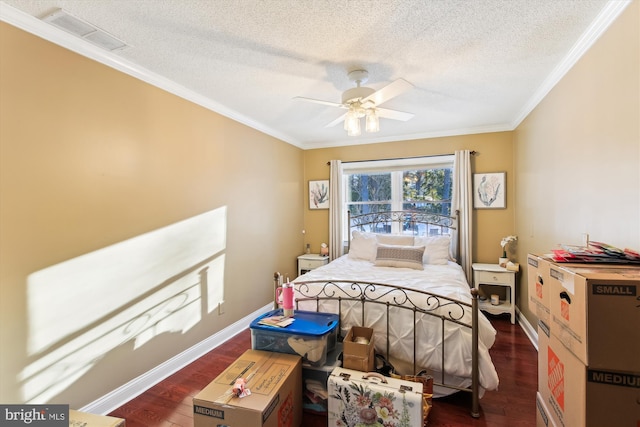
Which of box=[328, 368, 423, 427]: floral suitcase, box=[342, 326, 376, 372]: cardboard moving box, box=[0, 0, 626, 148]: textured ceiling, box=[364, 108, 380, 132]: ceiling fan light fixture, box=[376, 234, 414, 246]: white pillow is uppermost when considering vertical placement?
box=[0, 0, 626, 148]: textured ceiling

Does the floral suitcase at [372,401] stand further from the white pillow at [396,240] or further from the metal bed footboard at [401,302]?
the white pillow at [396,240]

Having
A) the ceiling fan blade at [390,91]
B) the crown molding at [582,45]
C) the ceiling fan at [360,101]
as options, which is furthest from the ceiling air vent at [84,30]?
the crown molding at [582,45]

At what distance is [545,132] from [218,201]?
3364 millimetres

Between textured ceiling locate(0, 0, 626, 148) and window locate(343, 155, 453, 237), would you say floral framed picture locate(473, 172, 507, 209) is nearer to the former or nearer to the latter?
window locate(343, 155, 453, 237)

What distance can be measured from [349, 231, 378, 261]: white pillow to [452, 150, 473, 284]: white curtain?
1215mm

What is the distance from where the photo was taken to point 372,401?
1.66 meters

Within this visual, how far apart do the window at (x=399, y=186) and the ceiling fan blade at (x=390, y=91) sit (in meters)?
2.27

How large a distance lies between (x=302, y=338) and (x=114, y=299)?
143cm

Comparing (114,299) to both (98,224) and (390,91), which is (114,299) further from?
(390,91)

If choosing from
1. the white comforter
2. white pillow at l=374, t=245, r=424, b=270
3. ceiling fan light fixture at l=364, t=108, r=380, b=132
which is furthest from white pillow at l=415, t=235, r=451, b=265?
ceiling fan light fixture at l=364, t=108, r=380, b=132

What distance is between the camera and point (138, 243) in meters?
2.27

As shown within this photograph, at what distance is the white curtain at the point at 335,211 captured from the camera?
4.62 metres

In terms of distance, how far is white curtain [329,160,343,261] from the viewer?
15.2 feet

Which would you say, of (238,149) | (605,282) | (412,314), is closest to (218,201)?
(238,149)
